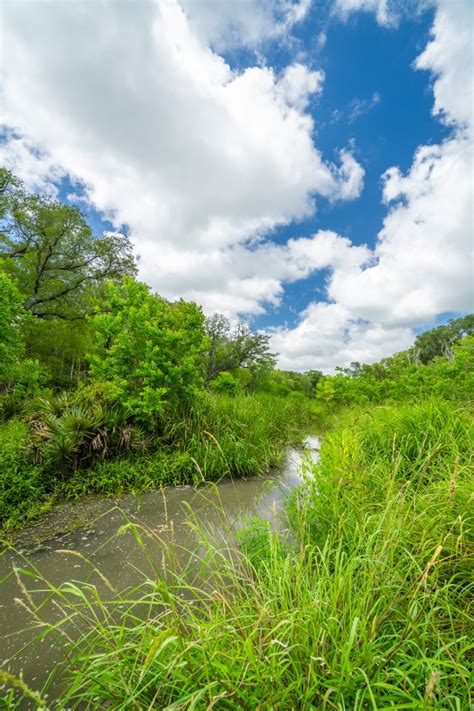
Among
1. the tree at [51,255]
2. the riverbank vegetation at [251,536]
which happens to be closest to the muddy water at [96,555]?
the riverbank vegetation at [251,536]

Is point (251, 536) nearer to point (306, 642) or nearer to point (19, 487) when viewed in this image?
point (306, 642)

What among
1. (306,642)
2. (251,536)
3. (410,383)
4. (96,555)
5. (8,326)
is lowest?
(96,555)

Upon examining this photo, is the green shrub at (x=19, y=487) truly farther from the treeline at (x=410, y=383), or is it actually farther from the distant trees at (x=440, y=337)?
the distant trees at (x=440, y=337)

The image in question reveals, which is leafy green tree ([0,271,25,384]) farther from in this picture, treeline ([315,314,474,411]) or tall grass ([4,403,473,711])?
treeline ([315,314,474,411])

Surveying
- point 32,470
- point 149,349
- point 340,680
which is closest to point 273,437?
point 149,349

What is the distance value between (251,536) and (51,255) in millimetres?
19455

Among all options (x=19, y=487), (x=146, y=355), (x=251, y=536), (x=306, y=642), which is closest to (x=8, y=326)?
(x=146, y=355)

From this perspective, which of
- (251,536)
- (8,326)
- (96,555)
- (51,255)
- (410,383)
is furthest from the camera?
(51,255)

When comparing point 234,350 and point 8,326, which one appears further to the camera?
point 234,350

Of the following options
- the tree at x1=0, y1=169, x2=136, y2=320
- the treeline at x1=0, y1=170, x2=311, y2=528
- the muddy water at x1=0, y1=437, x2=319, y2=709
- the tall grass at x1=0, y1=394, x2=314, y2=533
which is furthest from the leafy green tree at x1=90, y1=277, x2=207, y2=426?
the tree at x1=0, y1=169, x2=136, y2=320

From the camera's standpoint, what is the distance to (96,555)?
325cm

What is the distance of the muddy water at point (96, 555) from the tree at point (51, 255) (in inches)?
561

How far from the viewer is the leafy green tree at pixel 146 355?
5977 millimetres

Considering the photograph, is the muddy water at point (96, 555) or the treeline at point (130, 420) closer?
the muddy water at point (96, 555)
